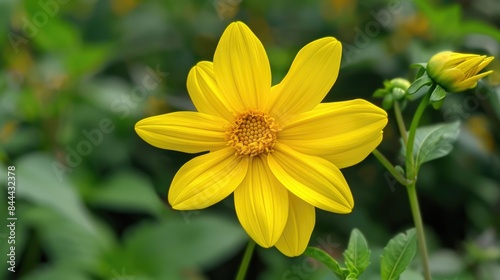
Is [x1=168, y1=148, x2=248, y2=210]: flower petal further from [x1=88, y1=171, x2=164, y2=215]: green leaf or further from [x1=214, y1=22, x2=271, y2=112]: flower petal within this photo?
[x1=88, y1=171, x2=164, y2=215]: green leaf

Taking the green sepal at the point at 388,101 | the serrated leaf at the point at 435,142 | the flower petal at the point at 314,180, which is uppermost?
the green sepal at the point at 388,101

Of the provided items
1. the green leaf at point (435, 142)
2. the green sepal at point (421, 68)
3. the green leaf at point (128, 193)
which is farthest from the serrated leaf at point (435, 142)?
the green leaf at point (128, 193)

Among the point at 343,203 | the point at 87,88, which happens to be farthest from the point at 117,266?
the point at 343,203

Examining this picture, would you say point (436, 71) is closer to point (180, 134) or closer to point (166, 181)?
point (180, 134)

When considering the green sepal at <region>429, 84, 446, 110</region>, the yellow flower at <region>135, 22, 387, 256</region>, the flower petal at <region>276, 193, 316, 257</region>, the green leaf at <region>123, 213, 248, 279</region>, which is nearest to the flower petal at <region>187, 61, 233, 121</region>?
the yellow flower at <region>135, 22, 387, 256</region>

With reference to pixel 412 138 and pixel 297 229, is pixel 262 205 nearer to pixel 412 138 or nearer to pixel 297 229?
pixel 297 229

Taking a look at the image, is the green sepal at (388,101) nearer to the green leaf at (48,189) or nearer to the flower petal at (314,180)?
the flower petal at (314,180)
